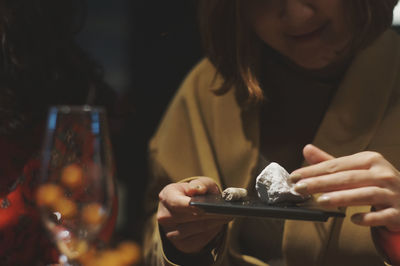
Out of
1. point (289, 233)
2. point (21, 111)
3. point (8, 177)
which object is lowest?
point (289, 233)

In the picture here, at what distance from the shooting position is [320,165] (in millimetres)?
757

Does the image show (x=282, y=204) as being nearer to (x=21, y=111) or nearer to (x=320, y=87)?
(x=320, y=87)

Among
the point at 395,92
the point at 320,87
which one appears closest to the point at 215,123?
the point at 320,87

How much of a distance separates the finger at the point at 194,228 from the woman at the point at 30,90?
25 cm

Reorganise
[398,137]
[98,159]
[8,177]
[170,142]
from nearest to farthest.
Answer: [98,159], [398,137], [8,177], [170,142]

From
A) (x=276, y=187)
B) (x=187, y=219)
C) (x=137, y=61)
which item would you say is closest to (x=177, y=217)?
(x=187, y=219)

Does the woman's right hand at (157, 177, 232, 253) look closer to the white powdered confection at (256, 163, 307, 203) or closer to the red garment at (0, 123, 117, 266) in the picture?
the white powdered confection at (256, 163, 307, 203)

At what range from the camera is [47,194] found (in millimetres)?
686

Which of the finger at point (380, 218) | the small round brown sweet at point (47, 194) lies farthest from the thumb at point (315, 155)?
the small round brown sweet at point (47, 194)

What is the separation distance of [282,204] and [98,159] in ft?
0.86

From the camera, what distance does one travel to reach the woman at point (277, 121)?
0.94 metres

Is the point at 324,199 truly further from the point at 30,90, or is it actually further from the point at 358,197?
the point at 30,90

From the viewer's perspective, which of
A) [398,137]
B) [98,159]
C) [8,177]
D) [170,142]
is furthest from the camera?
[170,142]

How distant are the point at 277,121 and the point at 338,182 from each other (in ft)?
1.25
